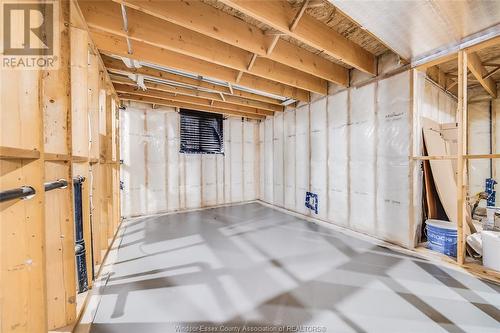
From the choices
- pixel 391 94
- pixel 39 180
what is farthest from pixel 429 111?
pixel 39 180

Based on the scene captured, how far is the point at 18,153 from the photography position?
916 millimetres

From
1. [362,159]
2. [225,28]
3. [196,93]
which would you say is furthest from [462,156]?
[196,93]

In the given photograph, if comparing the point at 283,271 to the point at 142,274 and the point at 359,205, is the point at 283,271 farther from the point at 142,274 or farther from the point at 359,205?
the point at 359,205

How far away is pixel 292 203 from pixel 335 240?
194 centimetres

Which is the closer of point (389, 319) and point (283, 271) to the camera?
point (389, 319)

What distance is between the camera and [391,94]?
297cm

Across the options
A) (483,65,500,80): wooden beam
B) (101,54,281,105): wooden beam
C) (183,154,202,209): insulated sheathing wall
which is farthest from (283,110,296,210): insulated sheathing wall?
(483,65,500,80): wooden beam

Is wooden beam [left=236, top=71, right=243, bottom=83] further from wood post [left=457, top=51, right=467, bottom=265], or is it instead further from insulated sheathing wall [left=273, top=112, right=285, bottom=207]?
wood post [left=457, top=51, right=467, bottom=265]

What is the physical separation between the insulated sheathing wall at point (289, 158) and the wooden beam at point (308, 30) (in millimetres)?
2206

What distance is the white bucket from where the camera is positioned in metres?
2.13

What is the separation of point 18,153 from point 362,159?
3.85 meters

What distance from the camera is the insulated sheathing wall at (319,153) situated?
4.07m

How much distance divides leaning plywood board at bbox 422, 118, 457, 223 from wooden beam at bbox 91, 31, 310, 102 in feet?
8.20

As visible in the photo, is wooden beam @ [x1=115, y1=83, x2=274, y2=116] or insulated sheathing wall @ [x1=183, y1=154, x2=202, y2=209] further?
insulated sheathing wall @ [x1=183, y1=154, x2=202, y2=209]
